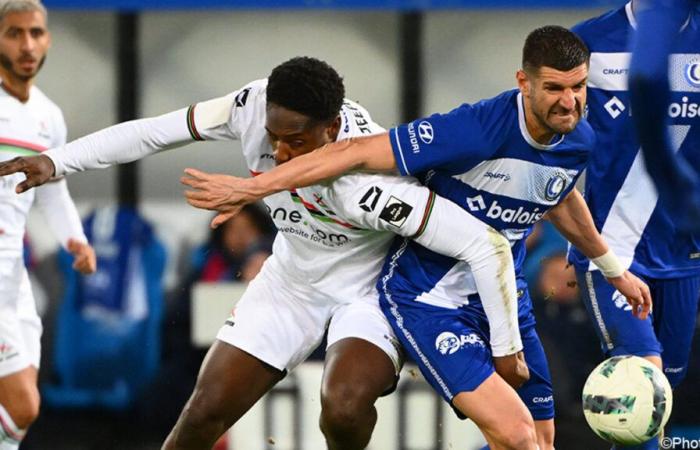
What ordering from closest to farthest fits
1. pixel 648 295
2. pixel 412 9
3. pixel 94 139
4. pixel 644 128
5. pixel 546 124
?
1. pixel 644 128
2. pixel 546 124
3. pixel 94 139
4. pixel 648 295
5. pixel 412 9

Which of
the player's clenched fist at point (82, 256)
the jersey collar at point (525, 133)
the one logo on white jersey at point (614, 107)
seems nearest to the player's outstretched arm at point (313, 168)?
the jersey collar at point (525, 133)

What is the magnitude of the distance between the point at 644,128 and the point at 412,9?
16.2 ft

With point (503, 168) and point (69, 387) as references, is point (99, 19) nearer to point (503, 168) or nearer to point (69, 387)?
point (69, 387)

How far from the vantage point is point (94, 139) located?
5055 mm

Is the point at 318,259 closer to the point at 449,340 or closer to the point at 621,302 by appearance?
the point at 449,340

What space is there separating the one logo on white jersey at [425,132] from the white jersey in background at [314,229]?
179 mm

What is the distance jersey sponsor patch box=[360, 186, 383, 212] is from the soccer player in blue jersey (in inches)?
3.6

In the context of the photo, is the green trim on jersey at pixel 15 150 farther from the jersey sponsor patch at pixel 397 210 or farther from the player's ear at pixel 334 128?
the jersey sponsor patch at pixel 397 210

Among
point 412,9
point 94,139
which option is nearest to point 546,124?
point 94,139

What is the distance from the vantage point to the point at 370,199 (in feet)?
15.6

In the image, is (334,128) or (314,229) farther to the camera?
(314,229)

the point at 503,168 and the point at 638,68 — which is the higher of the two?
the point at 638,68

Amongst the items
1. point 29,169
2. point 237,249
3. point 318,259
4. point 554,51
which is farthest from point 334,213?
point 237,249

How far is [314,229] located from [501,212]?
2.39 ft
